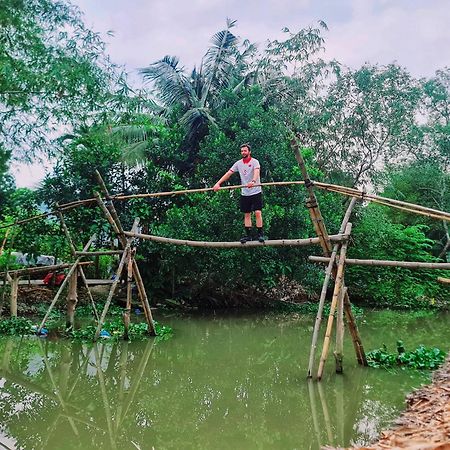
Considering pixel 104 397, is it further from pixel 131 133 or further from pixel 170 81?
pixel 170 81

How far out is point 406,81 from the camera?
55.5ft

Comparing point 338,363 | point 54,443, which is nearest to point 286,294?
point 338,363

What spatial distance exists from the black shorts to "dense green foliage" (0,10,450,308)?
3.29 meters

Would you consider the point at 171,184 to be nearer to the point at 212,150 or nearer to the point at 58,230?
the point at 212,150

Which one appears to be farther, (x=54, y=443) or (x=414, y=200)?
(x=414, y=200)

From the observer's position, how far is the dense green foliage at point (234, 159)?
12875 millimetres

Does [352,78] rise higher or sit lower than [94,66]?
higher

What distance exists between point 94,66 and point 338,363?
6347 mm

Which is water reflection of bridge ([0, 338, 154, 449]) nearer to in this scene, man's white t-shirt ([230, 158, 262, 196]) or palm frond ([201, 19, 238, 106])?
man's white t-shirt ([230, 158, 262, 196])

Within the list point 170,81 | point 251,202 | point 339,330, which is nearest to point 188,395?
point 339,330

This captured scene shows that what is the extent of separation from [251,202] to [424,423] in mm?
4065

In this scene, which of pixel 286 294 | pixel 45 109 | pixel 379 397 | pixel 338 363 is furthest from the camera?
pixel 286 294

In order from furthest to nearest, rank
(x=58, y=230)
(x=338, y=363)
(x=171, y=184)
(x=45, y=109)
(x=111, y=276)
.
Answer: (x=111, y=276) < (x=171, y=184) < (x=58, y=230) < (x=45, y=109) < (x=338, y=363)

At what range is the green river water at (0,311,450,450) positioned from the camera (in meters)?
4.65
